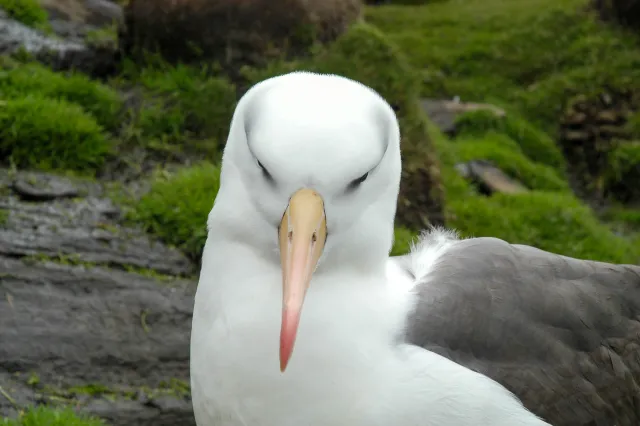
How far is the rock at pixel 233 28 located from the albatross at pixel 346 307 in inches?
155

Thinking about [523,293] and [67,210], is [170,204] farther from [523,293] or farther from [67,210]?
[523,293]

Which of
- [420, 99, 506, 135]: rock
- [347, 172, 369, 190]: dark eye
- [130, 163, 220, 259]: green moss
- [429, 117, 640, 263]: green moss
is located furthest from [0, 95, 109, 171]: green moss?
[420, 99, 506, 135]: rock

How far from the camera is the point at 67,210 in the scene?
485 cm

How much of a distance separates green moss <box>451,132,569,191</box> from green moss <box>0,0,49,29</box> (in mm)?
3658

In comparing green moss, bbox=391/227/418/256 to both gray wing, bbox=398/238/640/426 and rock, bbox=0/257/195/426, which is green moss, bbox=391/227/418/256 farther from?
gray wing, bbox=398/238/640/426

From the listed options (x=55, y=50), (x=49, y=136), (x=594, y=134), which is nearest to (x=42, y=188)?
(x=49, y=136)

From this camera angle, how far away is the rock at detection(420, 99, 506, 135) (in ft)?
31.0

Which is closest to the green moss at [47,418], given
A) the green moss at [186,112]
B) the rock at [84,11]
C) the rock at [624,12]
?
the green moss at [186,112]

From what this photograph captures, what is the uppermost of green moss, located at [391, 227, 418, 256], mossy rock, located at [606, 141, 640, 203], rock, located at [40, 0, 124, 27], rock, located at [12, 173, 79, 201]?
rock, located at [12, 173, 79, 201]

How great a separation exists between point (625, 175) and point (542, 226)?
3.03m

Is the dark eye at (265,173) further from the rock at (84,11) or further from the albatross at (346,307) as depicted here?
the rock at (84,11)

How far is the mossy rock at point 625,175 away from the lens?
9.34 meters

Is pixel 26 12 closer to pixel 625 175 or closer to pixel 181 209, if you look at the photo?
pixel 181 209

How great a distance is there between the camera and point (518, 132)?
9.62m
